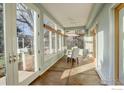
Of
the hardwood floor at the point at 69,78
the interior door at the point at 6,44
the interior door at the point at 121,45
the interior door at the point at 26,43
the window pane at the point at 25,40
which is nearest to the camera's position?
the interior door at the point at 6,44

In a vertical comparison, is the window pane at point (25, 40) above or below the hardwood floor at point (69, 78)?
above

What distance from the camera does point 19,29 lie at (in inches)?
128

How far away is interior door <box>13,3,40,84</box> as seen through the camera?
10.2 ft

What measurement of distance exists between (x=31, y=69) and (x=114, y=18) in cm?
258

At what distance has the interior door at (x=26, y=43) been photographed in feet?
10.2

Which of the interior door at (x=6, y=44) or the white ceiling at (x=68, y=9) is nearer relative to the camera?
the interior door at (x=6, y=44)

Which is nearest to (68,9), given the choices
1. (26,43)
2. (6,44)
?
(26,43)

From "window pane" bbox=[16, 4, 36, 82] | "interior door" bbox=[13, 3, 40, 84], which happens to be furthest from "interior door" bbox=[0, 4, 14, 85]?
"window pane" bbox=[16, 4, 36, 82]

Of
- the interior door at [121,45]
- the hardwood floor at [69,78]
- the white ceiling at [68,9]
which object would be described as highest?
the white ceiling at [68,9]

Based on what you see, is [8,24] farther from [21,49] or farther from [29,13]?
[29,13]

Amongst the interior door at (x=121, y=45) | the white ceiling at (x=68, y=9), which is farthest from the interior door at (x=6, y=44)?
the interior door at (x=121, y=45)

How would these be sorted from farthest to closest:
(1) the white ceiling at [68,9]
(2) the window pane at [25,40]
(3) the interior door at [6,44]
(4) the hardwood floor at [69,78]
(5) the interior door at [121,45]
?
(1) the white ceiling at [68,9] → (4) the hardwood floor at [69,78] → (2) the window pane at [25,40] → (5) the interior door at [121,45] → (3) the interior door at [6,44]

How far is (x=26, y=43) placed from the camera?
3.79 meters

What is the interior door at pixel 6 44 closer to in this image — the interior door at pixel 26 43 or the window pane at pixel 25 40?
the interior door at pixel 26 43
